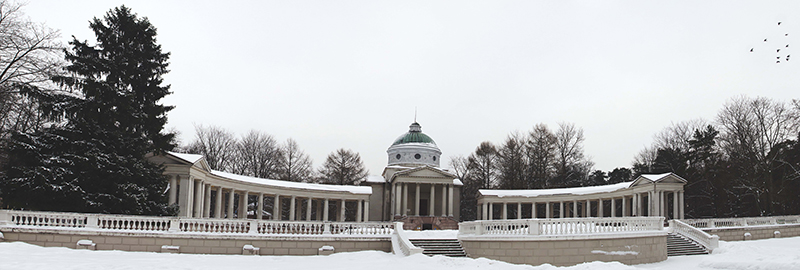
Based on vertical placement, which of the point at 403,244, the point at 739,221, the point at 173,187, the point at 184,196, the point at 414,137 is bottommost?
the point at 403,244

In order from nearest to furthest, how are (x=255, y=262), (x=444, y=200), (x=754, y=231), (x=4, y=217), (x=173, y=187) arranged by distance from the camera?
(x=255, y=262) → (x=4, y=217) → (x=173, y=187) → (x=754, y=231) → (x=444, y=200)

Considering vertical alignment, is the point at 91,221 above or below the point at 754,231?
above

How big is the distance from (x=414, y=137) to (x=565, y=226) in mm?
41754

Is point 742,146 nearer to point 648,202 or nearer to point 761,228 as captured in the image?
point 648,202

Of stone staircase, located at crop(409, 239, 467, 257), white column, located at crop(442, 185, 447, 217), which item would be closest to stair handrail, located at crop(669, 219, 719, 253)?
stone staircase, located at crop(409, 239, 467, 257)

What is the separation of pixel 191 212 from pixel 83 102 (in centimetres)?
1276

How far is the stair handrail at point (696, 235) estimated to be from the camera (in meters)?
28.1

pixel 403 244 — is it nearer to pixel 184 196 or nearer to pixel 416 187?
pixel 184 196

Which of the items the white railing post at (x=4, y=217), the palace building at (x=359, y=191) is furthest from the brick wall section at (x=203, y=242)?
the palace building at (x=359, y=191)

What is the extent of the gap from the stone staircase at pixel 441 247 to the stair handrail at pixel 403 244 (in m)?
0.91

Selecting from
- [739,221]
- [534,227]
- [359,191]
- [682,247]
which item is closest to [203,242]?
[534,227]

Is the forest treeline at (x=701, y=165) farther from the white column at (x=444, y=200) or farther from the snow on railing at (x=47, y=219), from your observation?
the snow on railing at (x=47, y=219)

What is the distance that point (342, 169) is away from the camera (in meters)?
69.8

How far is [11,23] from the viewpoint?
73.9ft
